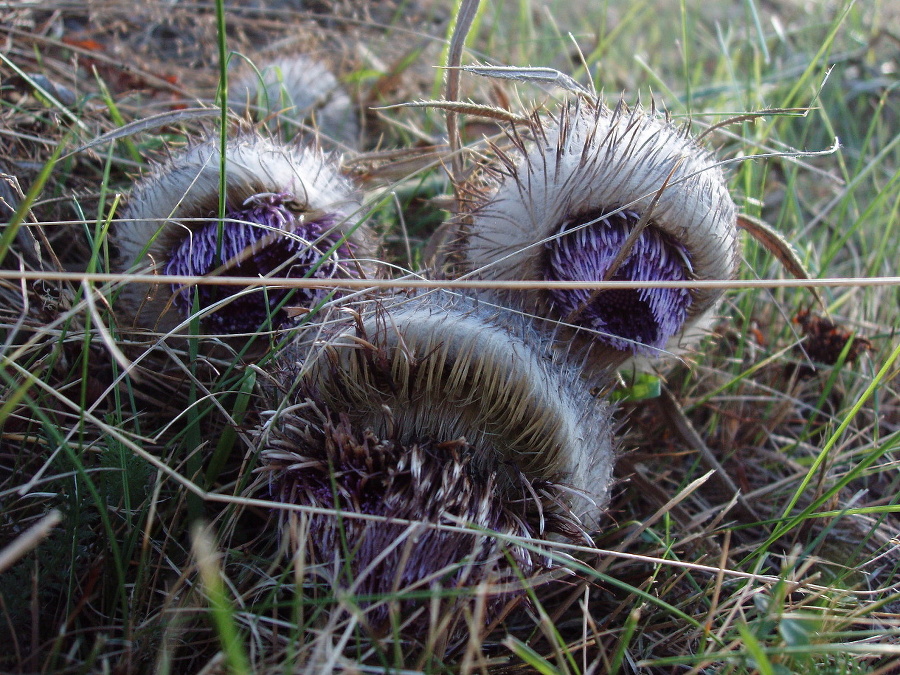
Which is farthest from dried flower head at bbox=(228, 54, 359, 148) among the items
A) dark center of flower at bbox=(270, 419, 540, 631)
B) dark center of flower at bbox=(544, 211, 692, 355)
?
dark center of flower at bbox=(270, 419, 540, 631)

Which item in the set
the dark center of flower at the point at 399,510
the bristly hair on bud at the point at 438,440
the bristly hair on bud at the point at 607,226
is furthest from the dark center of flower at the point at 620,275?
the dark center of flower at the point at 399,510

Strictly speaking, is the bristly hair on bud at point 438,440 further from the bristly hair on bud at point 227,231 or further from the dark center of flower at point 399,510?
the bristly hair on bud at point 227,231

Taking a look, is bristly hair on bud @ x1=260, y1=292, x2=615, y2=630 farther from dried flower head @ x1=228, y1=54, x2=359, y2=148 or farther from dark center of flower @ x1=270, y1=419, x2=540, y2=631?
dried flower head @ x1=228, y1=54, x2=359, y2=148

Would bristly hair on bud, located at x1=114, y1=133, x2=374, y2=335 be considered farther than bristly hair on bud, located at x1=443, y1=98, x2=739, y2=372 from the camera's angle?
Yes

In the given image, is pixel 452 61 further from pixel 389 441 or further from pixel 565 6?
pixel 565 6

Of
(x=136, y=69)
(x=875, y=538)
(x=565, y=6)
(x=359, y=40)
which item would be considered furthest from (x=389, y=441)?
(x=565, y=6)

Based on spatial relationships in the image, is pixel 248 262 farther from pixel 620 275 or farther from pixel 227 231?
pixel 620 275

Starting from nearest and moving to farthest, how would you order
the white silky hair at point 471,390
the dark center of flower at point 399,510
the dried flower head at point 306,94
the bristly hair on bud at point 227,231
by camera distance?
the dark center of flower at point 399,510 < the white silky hair at point 471,390 < the bristly hair on bud at point 227,231 < the dried flower head at point 306,94
